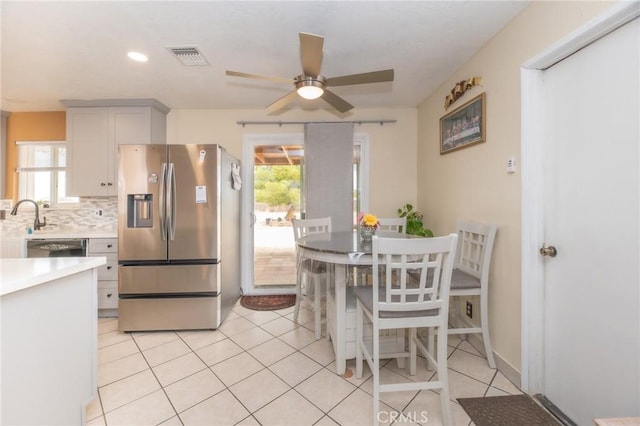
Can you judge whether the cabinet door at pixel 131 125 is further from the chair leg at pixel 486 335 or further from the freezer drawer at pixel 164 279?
the chair leg at pixel 486 335

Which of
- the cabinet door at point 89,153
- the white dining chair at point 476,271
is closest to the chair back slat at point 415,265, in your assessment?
the white dining chair at point 476,271

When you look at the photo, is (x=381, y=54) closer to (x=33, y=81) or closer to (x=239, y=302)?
(x=239, y=302)

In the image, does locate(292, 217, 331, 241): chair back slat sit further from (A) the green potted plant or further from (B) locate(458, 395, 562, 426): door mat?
(B) locate(458, 395, 562, 426): door mat

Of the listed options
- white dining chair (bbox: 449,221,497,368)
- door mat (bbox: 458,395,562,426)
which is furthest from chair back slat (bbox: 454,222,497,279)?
door mat (bbox: 458,395,562,426)

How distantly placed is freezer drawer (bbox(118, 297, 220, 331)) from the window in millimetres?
1933

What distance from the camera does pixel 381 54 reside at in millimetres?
2279

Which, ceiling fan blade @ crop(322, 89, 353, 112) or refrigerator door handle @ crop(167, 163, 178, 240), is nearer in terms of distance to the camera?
ceiling fan blade @ crop(322, 89, 353, 112)

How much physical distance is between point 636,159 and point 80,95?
4575 millimetres

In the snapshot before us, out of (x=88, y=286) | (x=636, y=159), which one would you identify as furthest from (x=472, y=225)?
(x=88, y=286)

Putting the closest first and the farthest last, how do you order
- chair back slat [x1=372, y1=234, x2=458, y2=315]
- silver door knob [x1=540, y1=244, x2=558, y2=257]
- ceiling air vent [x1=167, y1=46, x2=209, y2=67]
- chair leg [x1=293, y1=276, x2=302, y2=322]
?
chair back slat [x1=372, y1=234, x2=458, y2=315]
silver door knob [x1=540, y1=244, x2=558, y2=257]
ceiling air vent [x1=167, y1=46, x2=209, y2=67]
chair leg [x1=293, y1=276, x2=302, y2=322]

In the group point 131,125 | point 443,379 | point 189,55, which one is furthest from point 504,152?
point 131,125

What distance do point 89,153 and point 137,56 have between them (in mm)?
1593

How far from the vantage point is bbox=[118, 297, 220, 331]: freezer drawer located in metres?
2.57

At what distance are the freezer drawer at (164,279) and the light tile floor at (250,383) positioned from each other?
41 cm
